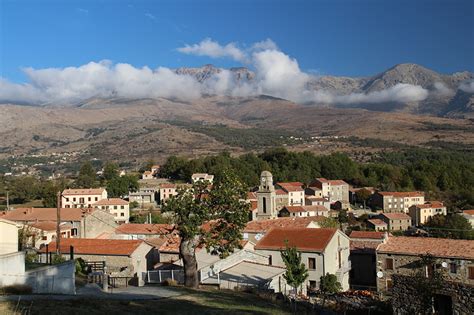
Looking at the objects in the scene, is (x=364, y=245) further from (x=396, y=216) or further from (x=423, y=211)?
(x=423, y=211)

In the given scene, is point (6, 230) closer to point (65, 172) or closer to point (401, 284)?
point (401, 284)

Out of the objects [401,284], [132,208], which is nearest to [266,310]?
[401,284]

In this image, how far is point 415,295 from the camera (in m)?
18.9

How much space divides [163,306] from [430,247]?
23.5m

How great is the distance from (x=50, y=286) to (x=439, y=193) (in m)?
102

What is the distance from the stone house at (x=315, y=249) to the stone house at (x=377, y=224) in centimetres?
4297

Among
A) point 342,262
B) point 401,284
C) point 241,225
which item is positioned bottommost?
point 342,262

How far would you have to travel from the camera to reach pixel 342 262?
3847 centimetres

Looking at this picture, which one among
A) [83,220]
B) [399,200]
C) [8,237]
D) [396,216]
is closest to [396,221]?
[396,216]

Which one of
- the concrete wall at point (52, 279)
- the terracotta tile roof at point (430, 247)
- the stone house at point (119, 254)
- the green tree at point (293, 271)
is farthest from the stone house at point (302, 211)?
the concrete wall at point (52, 279)

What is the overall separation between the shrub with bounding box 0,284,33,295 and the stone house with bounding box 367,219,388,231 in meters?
68.9

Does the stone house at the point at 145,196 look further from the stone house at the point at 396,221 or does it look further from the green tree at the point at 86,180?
the stone house at the point at 396,221

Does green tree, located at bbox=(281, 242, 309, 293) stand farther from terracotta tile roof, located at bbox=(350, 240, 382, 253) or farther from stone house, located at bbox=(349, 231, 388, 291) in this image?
terracotta tile roof, located at bbox=(350, 240, 382, 253)

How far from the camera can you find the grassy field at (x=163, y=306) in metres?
13.7
